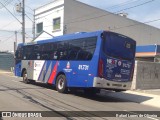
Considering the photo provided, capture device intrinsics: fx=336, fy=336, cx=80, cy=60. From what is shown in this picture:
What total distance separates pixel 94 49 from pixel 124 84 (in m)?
2.50

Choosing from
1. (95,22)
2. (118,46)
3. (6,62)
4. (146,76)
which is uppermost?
(95,22)

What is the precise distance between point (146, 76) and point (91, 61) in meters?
8.66

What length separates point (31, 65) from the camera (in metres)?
23.3

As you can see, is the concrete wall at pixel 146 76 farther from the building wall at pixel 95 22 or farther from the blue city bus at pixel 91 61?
the building wall at pixel 95 22

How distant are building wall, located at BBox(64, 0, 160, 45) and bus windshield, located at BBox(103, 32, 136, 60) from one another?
20474 mm

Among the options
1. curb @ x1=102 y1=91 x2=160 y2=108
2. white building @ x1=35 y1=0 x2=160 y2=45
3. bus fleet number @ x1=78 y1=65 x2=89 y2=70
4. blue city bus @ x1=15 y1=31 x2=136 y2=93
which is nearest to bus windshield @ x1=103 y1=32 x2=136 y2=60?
blue city bus @ x1=15 y1=31 x2=136 y2=93

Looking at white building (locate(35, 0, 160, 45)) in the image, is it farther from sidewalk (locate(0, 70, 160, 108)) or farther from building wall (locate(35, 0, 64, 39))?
sidewalk (locate(0, 70, 160, 108))

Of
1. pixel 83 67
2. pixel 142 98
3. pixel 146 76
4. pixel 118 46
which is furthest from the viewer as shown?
pixel 146 76

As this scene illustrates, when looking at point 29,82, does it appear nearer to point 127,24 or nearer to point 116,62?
point 116,62

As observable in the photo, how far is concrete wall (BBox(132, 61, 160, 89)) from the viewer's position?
889 inches

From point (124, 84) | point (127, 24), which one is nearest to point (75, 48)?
point (124, 84)

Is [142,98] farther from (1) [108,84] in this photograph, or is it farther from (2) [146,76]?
(2) [146,76]

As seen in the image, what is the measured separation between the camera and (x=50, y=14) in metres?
40.1

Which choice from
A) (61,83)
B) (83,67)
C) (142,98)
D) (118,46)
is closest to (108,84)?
(83,67)
